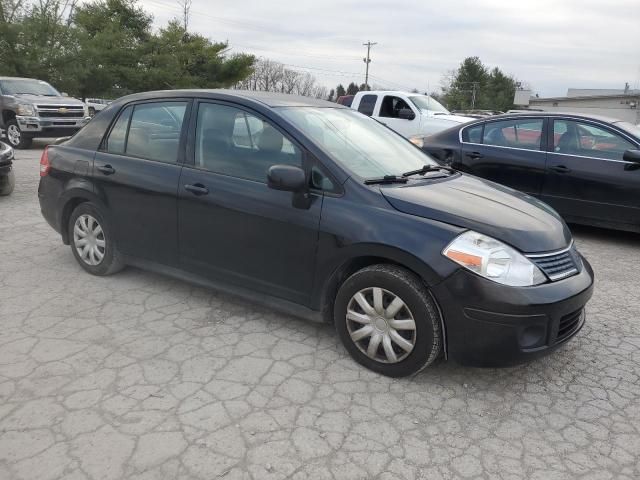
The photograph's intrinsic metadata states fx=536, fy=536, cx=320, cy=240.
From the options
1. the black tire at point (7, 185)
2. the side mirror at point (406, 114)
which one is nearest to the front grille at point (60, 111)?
the black tire at point (7, 185)

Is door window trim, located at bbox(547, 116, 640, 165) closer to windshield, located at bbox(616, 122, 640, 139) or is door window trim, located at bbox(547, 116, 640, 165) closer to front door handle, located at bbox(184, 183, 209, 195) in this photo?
windshield, located at bbox(616, 122, 640, 139)

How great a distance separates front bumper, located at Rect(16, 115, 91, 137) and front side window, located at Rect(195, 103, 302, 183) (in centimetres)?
1100

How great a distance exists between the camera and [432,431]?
8.95ft

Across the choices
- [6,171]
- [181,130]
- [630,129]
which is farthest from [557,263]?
[6,171]

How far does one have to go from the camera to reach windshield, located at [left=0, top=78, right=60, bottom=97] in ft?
45.9

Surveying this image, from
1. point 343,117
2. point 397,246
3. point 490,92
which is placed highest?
point 490,92

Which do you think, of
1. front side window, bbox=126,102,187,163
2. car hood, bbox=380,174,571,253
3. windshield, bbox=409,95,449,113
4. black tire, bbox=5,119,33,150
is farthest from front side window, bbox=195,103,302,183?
black tire, bbox=5,119,33,150

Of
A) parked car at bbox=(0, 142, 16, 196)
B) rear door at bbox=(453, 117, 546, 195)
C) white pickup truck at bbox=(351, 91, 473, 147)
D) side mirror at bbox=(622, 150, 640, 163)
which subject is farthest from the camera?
white pickup truck at bbox=(351, 91, 473, 147)

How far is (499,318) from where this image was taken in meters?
2.81

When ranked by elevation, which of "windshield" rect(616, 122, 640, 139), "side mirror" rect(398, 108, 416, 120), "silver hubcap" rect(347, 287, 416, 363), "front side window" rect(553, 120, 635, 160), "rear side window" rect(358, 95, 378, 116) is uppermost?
"rear side window" rect(358, 95, 378, 116)

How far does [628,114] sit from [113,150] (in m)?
50.2

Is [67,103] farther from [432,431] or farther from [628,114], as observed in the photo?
[628,114]

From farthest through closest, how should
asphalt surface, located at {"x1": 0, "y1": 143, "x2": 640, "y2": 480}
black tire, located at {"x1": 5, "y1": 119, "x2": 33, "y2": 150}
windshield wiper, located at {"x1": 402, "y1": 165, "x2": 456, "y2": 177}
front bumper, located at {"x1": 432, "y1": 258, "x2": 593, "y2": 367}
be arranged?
black tire, located at {"x1": 5, "y1": 119, "x2": 33, "y2": 150} < windshield wiper, located at {"x1": 402, "y1": 165, "x2": 456, "y2": 177} < front bumper, located at {"x1": 432, "y1": 258, "x2": 593, "y2": 367} < asphalt surface, located at {"x1": 0, "y1": 143, "x2": 640, "y2": 480}

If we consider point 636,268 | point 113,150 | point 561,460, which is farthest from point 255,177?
point 636,268
